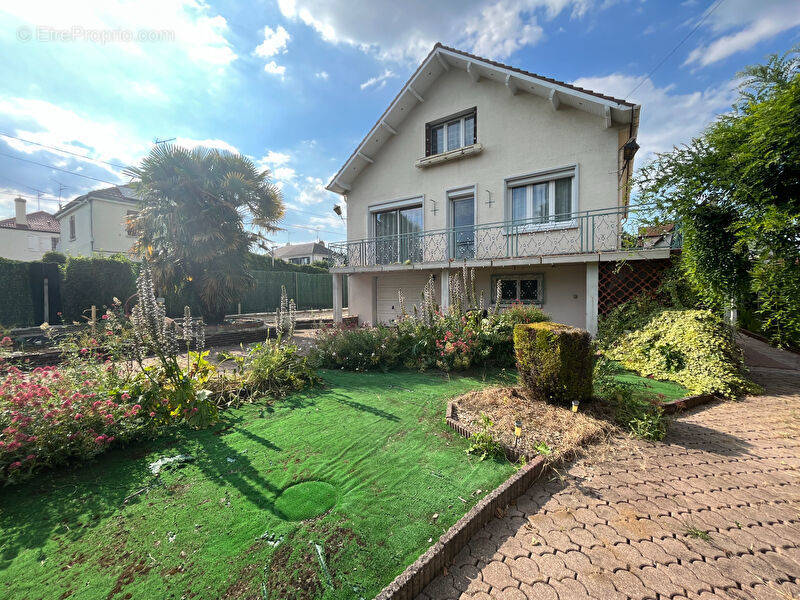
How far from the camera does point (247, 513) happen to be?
7.85 ft

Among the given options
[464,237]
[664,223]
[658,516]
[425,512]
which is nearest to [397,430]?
[425,512]

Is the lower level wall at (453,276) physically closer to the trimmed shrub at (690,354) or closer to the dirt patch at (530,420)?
the trimmed shrub at (690,354)

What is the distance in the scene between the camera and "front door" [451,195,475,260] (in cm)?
1048

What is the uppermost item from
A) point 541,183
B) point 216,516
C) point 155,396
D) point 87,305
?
point 541,183

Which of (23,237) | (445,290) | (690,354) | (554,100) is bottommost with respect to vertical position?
(690,354)

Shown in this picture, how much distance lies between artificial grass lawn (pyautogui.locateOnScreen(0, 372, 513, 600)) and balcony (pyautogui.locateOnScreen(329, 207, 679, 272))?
672 centimetres

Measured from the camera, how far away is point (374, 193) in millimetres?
12547

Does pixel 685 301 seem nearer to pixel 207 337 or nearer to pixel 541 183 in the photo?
pixel 541 183

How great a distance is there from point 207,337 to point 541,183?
11.1 meters

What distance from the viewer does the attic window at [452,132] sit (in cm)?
1059

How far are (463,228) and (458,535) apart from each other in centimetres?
922

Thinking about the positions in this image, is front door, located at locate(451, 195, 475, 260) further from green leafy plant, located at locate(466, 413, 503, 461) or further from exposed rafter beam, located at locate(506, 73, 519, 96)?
green leafy plant, located at locate(466, 413, 503, 461)

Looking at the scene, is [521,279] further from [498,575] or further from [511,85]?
[498,575]

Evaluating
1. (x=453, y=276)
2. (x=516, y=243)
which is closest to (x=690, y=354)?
(x=516, y=243)
